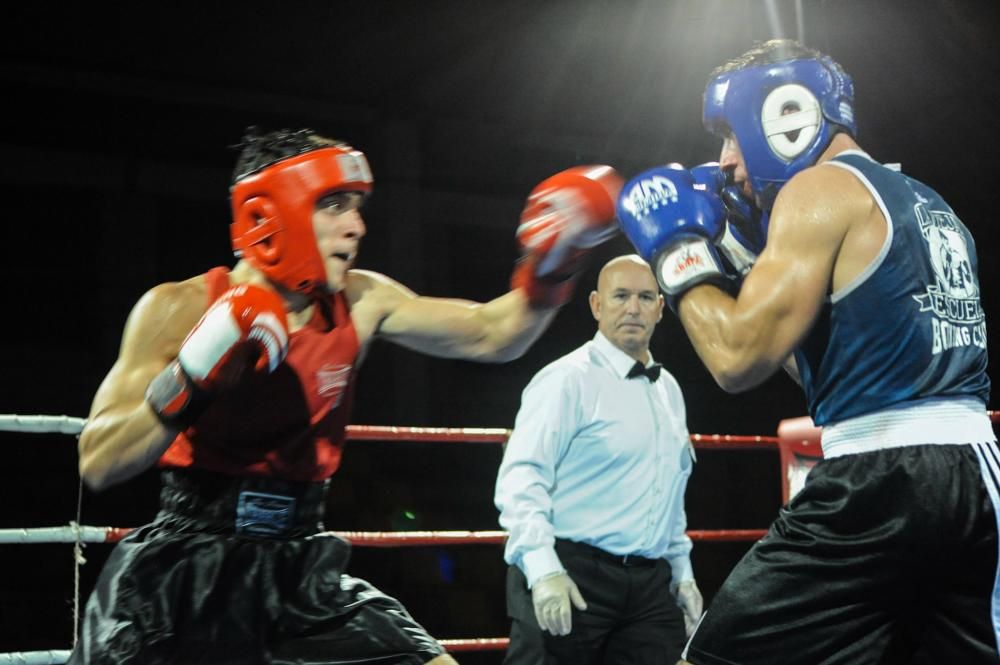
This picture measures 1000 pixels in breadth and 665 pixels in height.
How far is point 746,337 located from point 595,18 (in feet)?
17.2

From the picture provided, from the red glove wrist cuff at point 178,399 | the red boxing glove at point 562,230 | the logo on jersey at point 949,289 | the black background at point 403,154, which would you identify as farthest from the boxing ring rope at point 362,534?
the black background at point 403,154

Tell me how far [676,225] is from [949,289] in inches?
16.6

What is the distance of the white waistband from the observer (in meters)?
1.50

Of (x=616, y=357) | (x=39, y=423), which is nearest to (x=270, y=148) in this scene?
(x=39, y=423)

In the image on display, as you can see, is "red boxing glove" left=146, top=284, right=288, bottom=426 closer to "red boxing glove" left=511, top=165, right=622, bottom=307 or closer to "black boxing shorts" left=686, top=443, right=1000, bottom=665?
"red boxing glove" left=511, top=165, right=622, bottom=307

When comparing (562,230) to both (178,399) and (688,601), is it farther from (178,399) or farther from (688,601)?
(688,601)

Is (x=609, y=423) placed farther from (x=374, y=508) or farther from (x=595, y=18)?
(x=374, y=508)

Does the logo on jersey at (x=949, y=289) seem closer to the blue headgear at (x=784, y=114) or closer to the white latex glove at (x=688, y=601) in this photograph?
the blue headgear at (x=784, y=114)

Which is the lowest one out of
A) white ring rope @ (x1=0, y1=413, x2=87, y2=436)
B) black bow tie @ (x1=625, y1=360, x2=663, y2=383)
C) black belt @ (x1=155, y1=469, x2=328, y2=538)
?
black belt @ (x1=155, y1=469, x2=328, y2=538)

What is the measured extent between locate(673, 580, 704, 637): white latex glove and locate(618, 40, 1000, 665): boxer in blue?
1.28 metres

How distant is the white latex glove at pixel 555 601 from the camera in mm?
2480

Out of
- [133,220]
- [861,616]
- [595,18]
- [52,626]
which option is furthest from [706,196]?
[52,626]

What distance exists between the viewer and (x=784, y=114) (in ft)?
5.63

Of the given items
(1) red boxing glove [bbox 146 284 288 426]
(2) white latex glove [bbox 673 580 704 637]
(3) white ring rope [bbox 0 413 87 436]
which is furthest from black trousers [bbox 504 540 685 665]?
(1) red boxing glove [bbox 146 284 288 426]
